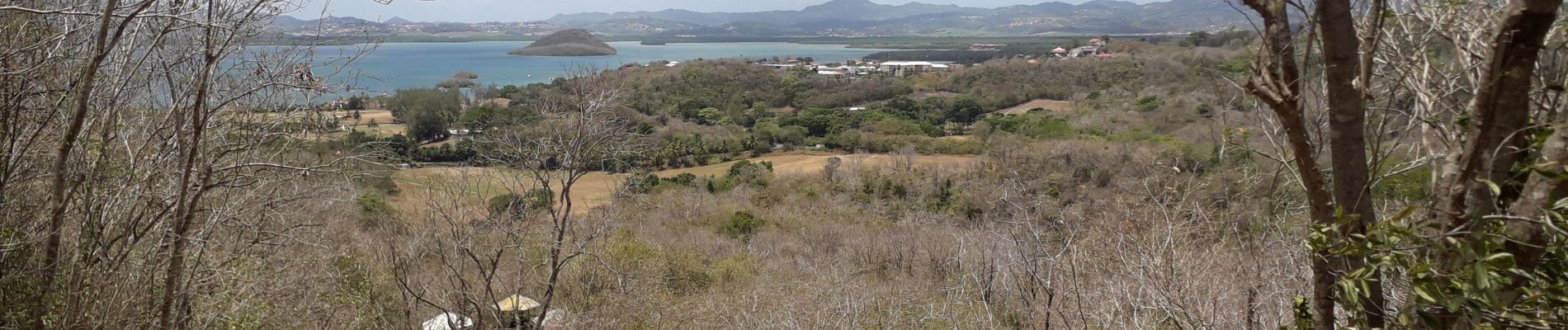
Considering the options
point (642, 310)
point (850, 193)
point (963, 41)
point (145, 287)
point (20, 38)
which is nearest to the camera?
point (20, 38)

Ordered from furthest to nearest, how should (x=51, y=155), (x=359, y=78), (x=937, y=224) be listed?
1. (x=937, y=224)
2. (x=359, y=78)
3. (x=51, y=155)

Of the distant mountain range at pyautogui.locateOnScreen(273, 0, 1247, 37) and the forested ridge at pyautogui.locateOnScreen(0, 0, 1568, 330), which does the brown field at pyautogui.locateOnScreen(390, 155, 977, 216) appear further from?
the distant mountain range at pyautogui.locateOnScreen(273, 0, 1247, 37)

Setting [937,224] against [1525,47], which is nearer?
[1525,47]

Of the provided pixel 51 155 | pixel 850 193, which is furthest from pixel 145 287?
pixel 850 193

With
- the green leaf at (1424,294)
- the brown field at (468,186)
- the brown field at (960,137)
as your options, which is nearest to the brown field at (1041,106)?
the brown field at (960,137)

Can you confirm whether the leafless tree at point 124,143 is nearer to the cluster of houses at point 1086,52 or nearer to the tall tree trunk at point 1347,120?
the tall tree trunk at point 1347,120

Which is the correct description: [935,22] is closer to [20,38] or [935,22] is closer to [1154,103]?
[1154,103]

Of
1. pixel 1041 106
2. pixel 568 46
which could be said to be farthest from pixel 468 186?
pixel 568 46

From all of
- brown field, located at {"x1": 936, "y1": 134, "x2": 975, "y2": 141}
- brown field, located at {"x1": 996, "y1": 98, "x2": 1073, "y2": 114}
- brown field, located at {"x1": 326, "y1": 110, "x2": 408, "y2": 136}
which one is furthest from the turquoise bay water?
brown field, located at {"x1": 996, "y1": 98, "x2": 1073, "y2": 114}
